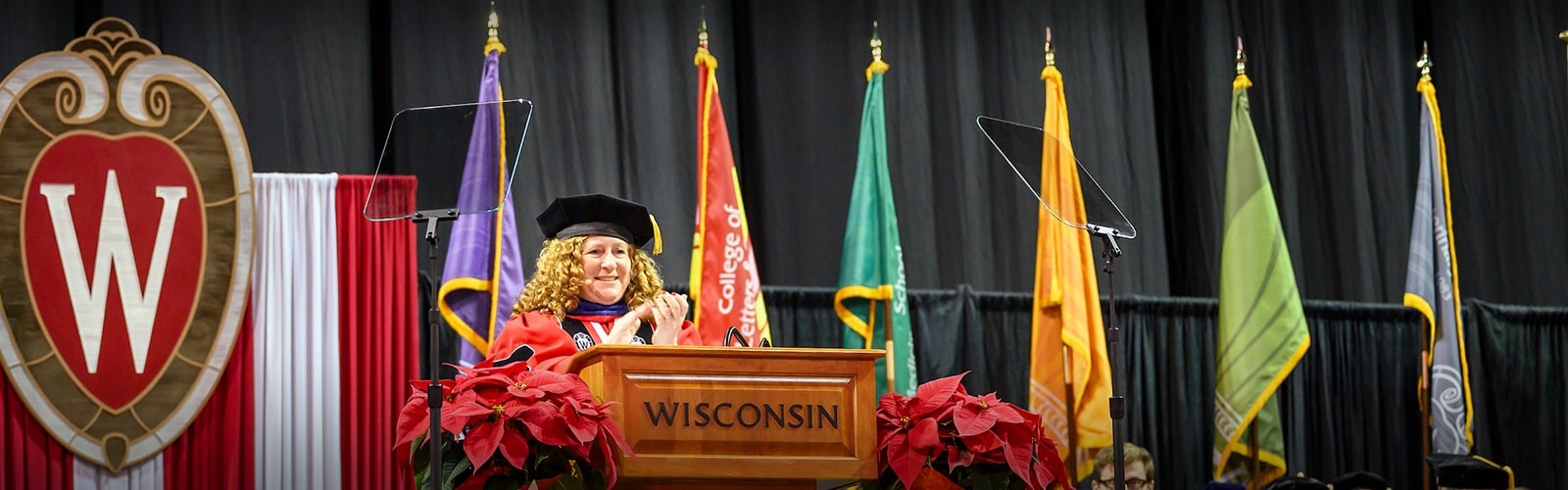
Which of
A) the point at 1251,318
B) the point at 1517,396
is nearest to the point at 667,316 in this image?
the point at 1251,318

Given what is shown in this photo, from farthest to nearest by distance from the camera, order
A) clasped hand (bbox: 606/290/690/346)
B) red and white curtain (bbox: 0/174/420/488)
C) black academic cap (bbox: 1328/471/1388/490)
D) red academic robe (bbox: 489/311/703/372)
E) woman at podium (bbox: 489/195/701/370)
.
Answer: black academic cap (bbox: 1328/471/1388/490) → red and white curtain (bbox: 0/174/420/488) → woman at podium (bbox: 489/195/701/370) → red academic robe (bbox: 489/311/703/372) → clasped hand (bbox: 606/290/690/346)

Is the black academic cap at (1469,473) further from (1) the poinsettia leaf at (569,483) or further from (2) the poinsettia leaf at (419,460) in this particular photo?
(2) the poinsettia leaf at (419,460)

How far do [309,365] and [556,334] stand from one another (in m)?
1.05

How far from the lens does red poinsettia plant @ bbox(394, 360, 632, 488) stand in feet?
10.2

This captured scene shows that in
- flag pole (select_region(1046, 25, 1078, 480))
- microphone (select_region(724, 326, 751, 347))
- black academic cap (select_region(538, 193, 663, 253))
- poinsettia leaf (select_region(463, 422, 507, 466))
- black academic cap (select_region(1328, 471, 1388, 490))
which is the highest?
black academic cap (select_region(538, 193, 663, 253))

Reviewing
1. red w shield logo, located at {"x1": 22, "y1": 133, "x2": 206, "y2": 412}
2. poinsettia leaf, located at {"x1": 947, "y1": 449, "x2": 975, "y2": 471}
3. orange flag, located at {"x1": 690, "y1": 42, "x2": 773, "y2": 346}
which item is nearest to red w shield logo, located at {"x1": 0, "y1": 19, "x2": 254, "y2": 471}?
red w shield logo, located at {"x1": 22, "y1": 133, "x2": 206, "y2": 412}

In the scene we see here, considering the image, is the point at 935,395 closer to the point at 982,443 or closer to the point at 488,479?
the point at 982,443

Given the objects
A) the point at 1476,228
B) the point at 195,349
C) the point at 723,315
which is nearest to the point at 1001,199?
the point at 723,315

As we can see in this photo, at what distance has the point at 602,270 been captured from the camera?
15.4ft

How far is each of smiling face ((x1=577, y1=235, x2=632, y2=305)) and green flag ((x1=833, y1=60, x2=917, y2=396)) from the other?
52.2 inches

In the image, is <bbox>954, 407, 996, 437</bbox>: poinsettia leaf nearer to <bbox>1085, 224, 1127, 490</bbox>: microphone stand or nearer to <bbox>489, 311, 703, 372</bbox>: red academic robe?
<bbox>1085, 224, 1127, 490</bbox>: microphone stand

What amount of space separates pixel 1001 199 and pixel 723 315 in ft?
5.49

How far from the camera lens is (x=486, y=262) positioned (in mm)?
5520

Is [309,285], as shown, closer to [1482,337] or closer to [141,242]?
[141,242]
